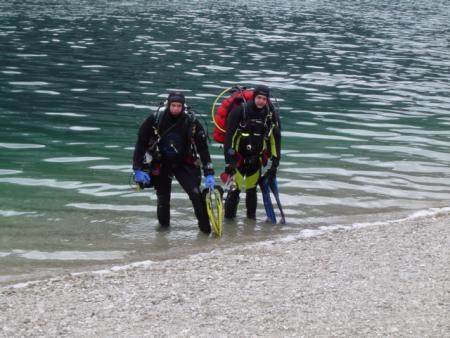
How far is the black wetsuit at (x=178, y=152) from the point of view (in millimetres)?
11711

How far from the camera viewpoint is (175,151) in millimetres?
11812

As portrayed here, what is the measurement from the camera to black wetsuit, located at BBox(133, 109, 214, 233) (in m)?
11.7

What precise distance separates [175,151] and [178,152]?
5cm

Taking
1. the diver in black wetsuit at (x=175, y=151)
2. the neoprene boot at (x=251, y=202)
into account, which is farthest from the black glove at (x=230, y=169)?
the neoprene boot at (x=251, y=202)

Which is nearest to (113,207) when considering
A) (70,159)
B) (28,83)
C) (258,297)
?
(70,159)

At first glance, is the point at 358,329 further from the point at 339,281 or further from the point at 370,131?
the point at 370,131

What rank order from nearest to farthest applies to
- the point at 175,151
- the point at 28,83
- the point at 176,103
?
the point at 176,103
the point at 175,151
the point at 28,83

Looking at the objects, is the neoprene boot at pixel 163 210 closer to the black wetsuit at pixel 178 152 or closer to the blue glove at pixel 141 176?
the black wetsuit at pixel 178 152

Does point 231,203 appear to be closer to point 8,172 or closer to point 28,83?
point 8,172

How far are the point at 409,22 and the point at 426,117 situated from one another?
37882 millimetres

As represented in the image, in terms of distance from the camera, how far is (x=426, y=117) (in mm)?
23609

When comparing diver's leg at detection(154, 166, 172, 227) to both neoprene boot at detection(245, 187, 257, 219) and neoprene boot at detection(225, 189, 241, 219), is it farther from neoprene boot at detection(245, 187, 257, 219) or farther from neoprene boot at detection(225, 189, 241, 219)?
neoprene boot at detection(245, 187, 257, 219)

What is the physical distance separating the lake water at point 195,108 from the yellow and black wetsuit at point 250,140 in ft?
3.21

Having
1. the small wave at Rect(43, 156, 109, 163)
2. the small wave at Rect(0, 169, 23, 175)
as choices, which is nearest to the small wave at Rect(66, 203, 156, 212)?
the small wave at Rect(0, 169, 23, 175)
